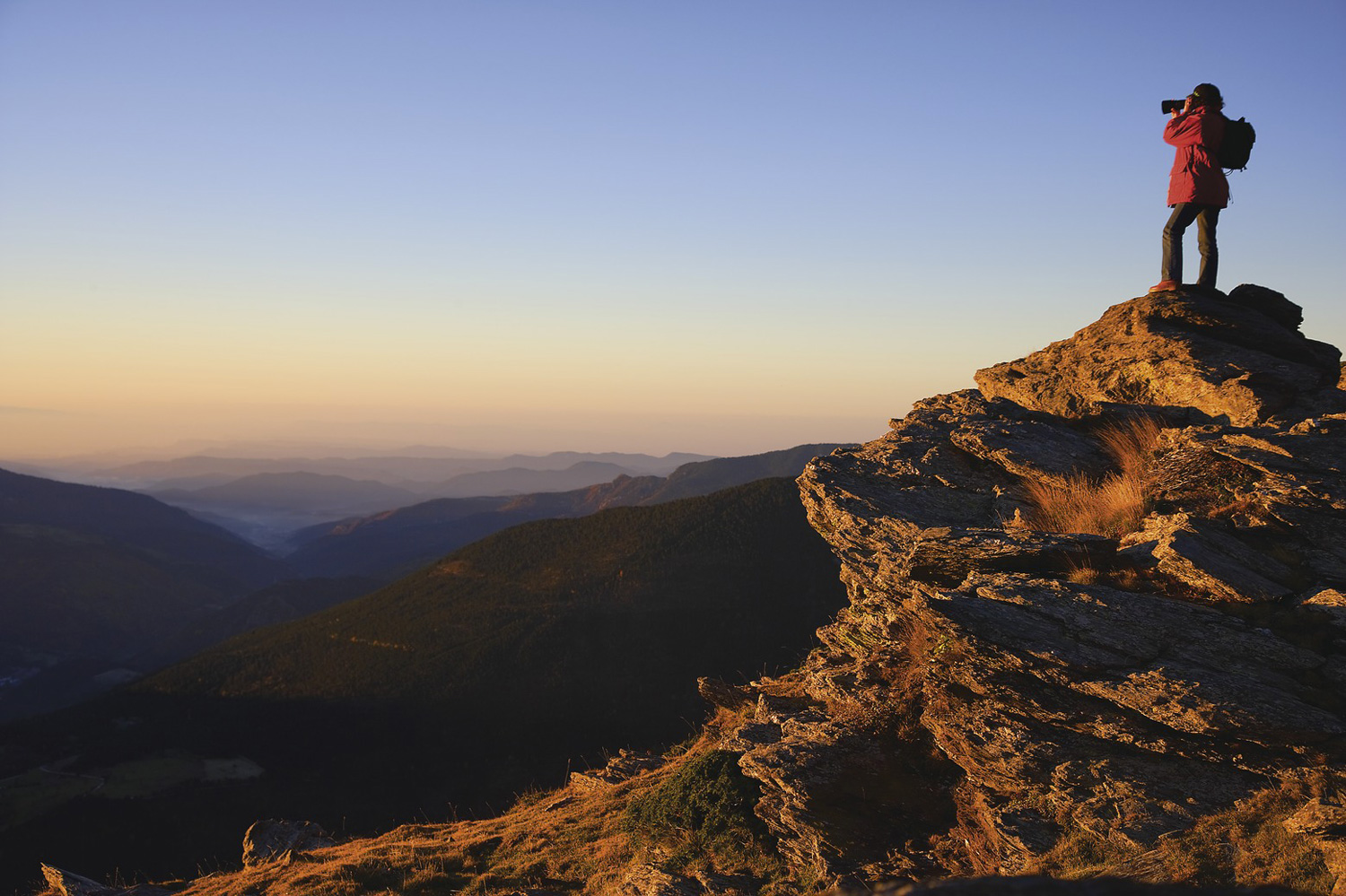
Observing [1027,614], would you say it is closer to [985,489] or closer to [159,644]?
[985,489]

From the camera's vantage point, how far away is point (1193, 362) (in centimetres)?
1524

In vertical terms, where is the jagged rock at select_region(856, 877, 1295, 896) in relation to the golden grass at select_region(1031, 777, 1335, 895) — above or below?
above

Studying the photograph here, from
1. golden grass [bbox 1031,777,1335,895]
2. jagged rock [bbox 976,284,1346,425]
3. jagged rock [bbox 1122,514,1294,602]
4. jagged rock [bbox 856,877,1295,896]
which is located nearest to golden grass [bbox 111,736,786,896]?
golden grass [bbox 1031,777,1335,895]

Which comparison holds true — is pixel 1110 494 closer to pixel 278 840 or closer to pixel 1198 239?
pixel 1198 239

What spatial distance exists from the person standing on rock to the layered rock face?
2.02 m

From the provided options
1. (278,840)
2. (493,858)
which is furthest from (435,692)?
(493,858)

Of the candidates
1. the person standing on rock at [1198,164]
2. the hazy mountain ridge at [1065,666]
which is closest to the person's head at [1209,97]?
the person standing on rock at [1198,164]

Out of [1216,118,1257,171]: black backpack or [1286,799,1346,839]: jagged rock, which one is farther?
[1216,118,1257,171]: black backpack

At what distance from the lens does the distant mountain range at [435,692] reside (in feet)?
225

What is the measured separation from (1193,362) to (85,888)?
31.8 metres

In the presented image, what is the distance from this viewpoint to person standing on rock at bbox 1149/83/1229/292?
14812mm

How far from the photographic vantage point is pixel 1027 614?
10.2 meters

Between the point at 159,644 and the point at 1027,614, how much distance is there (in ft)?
763

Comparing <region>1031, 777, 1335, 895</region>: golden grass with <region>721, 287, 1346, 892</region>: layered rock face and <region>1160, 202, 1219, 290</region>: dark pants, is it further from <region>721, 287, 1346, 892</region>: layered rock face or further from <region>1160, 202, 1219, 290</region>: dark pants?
<region>1160, 202, 1219, 290</region>: dark pants
